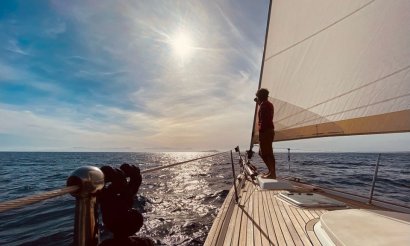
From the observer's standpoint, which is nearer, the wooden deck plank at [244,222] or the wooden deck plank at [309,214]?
the wooden deck plank at [244,222]

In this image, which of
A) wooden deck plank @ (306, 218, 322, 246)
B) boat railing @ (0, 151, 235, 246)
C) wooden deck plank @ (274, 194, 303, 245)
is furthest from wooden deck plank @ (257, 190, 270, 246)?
boat railing @ (0, 151, 235, 246)

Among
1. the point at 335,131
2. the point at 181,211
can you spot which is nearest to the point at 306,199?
the point at 335,131

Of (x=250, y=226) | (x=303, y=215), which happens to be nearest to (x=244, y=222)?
(x=250, y=226)

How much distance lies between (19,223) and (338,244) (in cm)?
1132

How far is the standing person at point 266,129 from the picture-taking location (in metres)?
5.45

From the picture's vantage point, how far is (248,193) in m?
4.76

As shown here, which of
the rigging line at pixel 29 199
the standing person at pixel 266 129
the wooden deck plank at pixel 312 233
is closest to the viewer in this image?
the rigging line at pixel 29 199

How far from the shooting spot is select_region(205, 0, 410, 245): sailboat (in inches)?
92.7

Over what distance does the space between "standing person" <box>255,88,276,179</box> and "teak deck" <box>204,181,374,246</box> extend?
1.42 meters

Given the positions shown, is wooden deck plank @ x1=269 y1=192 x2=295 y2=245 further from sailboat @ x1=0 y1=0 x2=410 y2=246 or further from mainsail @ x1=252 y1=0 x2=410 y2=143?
mainsail @ x1=252 y1=0 x2=410 y2=143

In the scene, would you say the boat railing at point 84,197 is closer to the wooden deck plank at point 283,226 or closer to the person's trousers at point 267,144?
the wooden deck plank at point 283,226

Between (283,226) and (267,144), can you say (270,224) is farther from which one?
(267,144)

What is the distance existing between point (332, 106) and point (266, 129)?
1.57 meters

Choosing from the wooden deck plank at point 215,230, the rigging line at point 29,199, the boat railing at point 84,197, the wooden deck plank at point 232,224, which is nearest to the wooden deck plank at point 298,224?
the wooden deck plank at point 232,224
